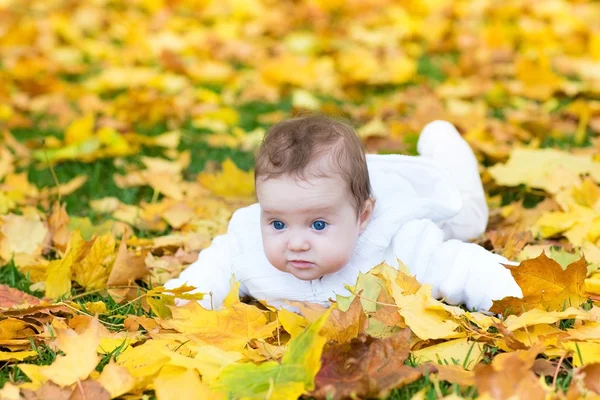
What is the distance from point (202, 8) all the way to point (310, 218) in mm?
5076

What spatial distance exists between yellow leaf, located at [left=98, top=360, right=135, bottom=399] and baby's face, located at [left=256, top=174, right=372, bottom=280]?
0.50m

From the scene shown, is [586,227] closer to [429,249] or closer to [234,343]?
[429,249]

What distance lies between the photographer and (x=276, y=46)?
5.55 meters

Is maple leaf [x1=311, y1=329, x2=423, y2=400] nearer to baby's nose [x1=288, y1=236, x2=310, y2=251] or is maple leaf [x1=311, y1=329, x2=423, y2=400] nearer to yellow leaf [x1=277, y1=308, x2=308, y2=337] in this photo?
yellow leaf [x1=277, y1=308, x2=308, y2=337]

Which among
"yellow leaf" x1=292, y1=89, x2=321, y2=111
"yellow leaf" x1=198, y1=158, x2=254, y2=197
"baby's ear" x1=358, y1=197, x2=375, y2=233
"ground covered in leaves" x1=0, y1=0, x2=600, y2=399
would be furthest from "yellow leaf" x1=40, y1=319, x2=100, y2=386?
"yellow leaf" x1=292, y1=89, x2=321, y2=111

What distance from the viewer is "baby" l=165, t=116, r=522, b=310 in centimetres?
187

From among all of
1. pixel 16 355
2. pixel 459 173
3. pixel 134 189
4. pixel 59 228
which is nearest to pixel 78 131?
pixel 134 189

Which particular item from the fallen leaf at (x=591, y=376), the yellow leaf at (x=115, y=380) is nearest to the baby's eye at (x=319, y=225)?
the yellow leaf at (x=115, y=380)

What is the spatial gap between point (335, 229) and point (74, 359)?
0.67 metres

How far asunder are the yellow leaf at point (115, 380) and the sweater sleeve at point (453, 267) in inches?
29.3

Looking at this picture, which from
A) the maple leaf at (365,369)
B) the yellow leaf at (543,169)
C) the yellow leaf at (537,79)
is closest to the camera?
the maple leaf at (365,369)

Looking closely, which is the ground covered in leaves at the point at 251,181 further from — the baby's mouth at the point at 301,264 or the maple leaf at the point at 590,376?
the baby's mouth at the point at 301,264

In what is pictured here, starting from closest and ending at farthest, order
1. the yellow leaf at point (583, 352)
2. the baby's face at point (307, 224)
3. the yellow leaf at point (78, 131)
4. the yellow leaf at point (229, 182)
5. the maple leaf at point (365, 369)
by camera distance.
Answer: the maple leaf at point (365, 369) < the yellow leaf at point (583, 352) < the baby's face at point (307, 224) < the yellow leaf at point (229, 182) < the yellow leaf at point (78, 131)

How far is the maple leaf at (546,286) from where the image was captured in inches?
70.7
